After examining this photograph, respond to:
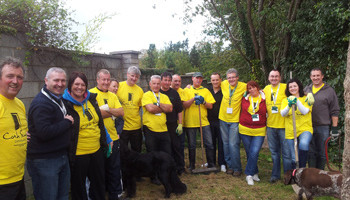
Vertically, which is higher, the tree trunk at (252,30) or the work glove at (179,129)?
→ the tree trunk at (252,30)

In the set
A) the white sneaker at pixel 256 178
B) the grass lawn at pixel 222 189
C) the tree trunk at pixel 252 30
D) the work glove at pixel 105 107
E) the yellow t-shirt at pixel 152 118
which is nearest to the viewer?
the work glove at pixel 105 107

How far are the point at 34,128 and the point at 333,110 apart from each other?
453cm

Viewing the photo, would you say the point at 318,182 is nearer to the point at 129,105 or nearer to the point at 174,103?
the point at 174,103

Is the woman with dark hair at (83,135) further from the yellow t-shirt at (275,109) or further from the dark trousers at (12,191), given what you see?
the yellow t-shirt at (275,109)

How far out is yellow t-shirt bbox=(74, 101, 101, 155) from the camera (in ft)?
9.64

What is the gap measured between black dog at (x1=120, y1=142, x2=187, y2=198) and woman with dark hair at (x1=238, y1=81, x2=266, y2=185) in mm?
1491

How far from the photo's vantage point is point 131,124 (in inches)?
175

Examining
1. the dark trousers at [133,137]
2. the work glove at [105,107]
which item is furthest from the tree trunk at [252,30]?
the work glove at [105,107]

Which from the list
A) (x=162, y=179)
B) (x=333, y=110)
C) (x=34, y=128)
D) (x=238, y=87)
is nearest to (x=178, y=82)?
(x=238, y=87)

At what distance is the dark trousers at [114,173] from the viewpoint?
12.2 feet

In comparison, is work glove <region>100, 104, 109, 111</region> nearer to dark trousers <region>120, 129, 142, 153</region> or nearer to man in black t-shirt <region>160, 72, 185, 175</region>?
dark trousers <region>120, 129, 142, 153</region>

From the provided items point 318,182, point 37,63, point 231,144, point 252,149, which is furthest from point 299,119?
point 37,63

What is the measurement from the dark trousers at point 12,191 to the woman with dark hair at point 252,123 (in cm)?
357

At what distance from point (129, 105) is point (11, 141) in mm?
2444
